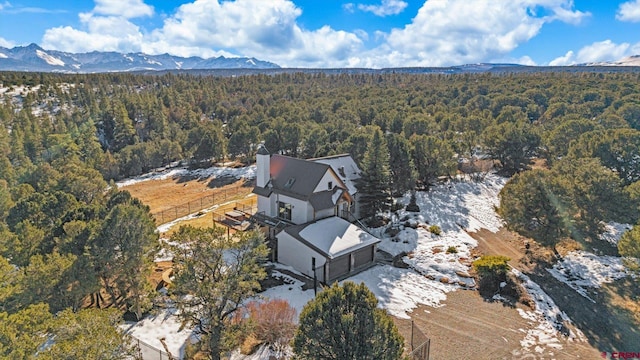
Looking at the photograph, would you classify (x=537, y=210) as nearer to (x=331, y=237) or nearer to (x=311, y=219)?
(x=331, y=237)

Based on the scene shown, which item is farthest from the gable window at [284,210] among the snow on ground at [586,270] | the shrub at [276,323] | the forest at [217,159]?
the snow on ground at [586,270]

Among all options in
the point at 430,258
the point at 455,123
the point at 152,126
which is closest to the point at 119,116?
the point at 152,126

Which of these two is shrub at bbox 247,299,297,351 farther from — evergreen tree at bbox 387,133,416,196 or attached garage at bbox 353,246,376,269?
evergreen tree at bbox 387,133,416,196

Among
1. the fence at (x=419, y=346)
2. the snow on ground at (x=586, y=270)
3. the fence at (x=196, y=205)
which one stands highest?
the fence at (x=419, y=346)

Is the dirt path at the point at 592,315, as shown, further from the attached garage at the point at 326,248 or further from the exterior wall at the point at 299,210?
the exterior wall at the point at 299,210

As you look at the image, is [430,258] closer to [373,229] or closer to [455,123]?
[373,229]

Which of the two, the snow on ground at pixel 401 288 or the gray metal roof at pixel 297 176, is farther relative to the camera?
the gray metal roof at pixel 297 176

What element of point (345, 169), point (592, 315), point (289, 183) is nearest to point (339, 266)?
point (289, 183)
